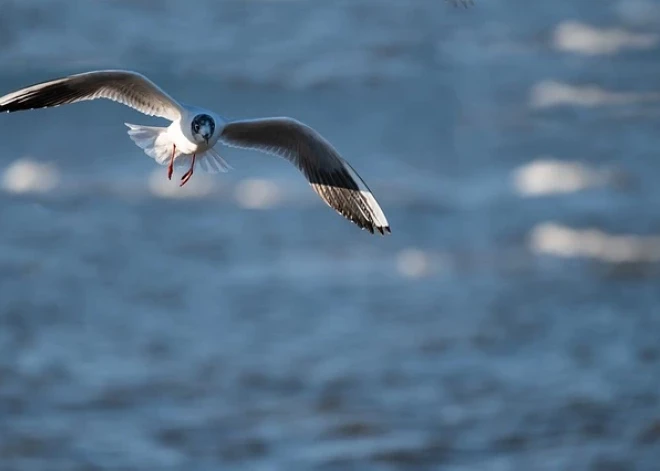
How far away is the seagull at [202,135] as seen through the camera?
619 cm

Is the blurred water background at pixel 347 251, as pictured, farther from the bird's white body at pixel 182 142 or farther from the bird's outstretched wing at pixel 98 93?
the bird's outstretched wing at pixel 98 93

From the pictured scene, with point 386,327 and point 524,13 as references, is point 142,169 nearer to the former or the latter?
point 386,327

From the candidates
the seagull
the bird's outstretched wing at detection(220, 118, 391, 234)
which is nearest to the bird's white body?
the seagull

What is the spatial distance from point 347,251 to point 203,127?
21.2ft

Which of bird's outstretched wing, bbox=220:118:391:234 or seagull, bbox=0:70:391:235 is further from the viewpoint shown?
bird's outstretched wing, bbox=220:118:391:234

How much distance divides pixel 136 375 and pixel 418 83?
3997 mm

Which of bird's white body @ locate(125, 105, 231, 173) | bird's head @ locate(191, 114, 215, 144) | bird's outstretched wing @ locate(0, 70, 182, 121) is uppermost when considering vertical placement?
bird's outstretched wing @ locate(0, 70, 182, 121)

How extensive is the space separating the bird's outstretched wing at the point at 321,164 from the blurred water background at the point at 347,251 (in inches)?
152

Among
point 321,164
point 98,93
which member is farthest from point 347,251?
point 98,93

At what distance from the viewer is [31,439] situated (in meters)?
10.4

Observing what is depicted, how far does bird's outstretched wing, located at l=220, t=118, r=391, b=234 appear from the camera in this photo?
257 inches

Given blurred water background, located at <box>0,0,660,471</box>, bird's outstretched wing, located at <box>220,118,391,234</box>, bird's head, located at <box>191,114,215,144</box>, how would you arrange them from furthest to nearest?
blurred water background, located at <box>0,0,660,471</box>, bird's outstretched wing, located at <box>220,118,391,234</box>, bird's head, located at <box>191,114,215,144</box>

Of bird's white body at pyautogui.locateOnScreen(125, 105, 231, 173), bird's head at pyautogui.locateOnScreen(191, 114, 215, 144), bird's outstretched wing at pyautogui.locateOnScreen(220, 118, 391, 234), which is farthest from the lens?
bird's outstretched wing at pyautogui.locateOnScreen(220, 118, 391, 234)

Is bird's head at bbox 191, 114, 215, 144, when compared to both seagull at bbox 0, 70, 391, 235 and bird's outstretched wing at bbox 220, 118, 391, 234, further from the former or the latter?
bird's outstretched wing at bbox 220, 118, 391, 234
